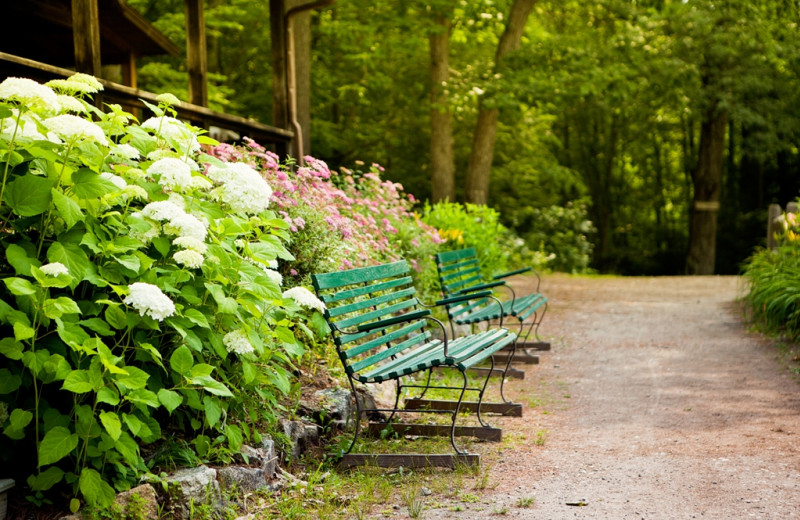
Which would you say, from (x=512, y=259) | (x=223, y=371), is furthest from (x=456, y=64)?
(x=223, y=371)

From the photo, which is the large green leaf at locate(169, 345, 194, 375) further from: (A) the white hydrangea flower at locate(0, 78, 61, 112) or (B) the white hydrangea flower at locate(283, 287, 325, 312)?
(A) the white hydrangea flower at locate(0, 78, 61, 112)

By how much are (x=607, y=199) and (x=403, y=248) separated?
19152 mm

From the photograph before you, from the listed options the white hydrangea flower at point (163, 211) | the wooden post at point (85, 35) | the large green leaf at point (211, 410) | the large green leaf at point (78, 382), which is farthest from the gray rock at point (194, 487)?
the wooden post at point (85, 35)

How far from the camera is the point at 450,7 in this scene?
16094 millimetres

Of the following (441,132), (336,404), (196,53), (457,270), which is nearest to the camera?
(336,404)

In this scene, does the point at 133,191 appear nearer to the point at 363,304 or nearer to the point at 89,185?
the point at 89,185

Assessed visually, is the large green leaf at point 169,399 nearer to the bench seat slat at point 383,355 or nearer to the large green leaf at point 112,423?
the large green leaf at point 112,423

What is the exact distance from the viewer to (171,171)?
3660 millimetres

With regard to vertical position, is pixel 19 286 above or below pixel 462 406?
above

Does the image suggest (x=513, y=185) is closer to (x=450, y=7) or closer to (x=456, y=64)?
(x=456, y=64)

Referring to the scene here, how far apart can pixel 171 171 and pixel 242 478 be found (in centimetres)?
148


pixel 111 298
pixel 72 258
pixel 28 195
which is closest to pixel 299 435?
pixel 111 298

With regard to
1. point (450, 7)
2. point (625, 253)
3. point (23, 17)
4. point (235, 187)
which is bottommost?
point (625, 253)

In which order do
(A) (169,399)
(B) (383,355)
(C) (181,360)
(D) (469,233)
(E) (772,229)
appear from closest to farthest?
(A) (169,399) < (C) (181,360) < (B) (383,355) < (D) (469,233) < (E) (772,229)
